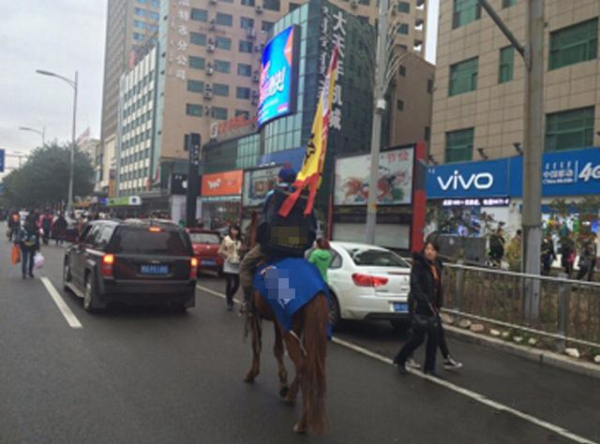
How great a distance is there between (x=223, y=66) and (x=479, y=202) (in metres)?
51.8

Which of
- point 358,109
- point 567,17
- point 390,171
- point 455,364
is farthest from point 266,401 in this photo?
point 358,109

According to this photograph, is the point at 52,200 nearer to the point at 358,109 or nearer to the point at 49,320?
the point at 358,109

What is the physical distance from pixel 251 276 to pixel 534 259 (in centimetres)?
661

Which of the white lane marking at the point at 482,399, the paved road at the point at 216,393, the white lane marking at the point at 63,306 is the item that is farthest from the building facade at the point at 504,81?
the white lane marking at the point at 63,306

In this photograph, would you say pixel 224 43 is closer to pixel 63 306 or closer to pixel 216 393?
pixel 63 306

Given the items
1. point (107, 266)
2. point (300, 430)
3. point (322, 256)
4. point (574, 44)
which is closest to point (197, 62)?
point (574, 44)

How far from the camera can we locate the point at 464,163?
28.4 meters

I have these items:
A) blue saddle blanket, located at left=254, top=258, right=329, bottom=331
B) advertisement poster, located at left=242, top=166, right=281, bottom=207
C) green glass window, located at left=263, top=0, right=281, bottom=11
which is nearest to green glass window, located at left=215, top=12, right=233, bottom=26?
green glass window, located at left=263, top=0, right=281, bottom=11

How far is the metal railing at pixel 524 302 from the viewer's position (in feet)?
25.0

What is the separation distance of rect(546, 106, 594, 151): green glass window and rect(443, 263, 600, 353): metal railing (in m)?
16.7

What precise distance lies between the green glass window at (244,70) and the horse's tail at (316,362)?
71601mm

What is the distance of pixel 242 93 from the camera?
7294 cm

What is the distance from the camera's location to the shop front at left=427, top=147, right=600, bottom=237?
18.1 m

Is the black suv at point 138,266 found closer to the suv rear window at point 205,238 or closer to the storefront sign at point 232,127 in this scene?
the suv rear window at point 205,238
